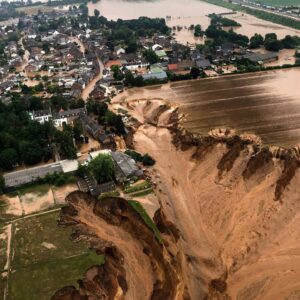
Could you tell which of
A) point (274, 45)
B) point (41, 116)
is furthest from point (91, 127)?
point (274, 45)

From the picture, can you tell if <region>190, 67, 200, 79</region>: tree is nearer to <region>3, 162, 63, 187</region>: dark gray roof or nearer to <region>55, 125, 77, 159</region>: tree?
<region>55, 125, 77, 159</region>: tree

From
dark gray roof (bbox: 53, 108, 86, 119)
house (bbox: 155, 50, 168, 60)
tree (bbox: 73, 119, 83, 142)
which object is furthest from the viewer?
house (bbox: 155, 50, 168, 60)

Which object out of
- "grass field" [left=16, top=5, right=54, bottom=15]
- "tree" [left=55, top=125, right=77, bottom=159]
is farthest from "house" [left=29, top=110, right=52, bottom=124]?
"grass field" [left=16, top=5, right=54, bottom=15]

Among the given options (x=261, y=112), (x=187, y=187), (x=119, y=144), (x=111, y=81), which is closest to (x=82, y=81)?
(x=111, y=81)

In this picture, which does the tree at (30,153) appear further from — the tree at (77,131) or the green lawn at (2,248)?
the green lawn at (2,248)

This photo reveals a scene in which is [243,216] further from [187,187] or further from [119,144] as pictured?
[119,144]

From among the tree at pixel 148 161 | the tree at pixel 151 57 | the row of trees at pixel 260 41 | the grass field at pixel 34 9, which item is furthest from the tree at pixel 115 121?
the grass field at pixel 34 9

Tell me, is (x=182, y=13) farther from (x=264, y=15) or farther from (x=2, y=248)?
(x=2, y=248)
